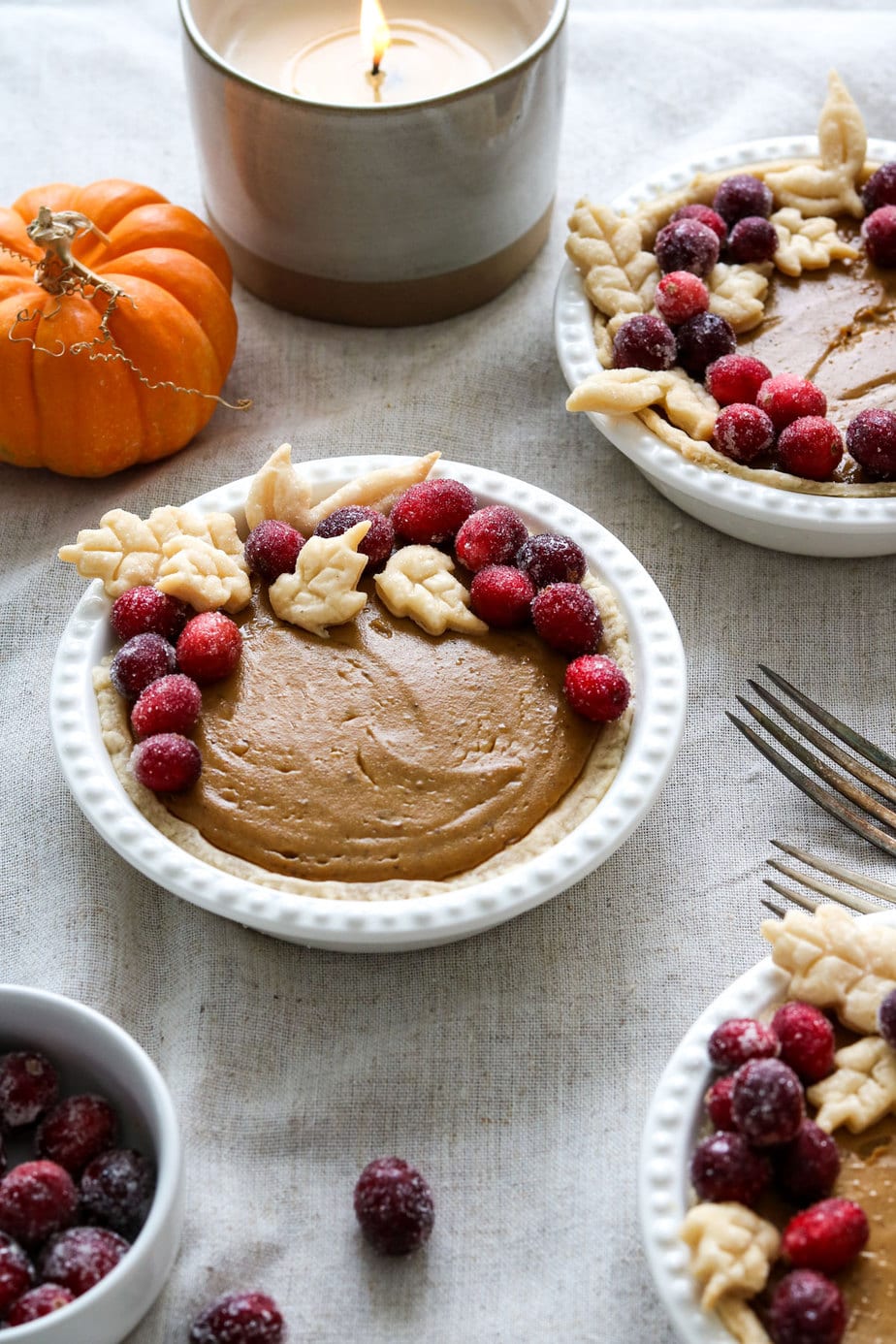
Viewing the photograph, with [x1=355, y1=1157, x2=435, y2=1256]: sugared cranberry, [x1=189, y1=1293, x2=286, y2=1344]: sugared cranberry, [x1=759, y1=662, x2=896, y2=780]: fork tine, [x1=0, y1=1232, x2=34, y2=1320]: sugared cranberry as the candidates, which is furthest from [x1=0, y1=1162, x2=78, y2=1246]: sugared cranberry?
[x1=759, y1=662, x2=896, y2=780]: fork tine

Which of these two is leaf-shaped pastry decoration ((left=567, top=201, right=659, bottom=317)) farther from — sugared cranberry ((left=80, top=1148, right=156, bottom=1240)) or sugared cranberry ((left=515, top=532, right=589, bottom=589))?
sugared cranberry ((left=80, top=1148, right=156, bottom=1240))

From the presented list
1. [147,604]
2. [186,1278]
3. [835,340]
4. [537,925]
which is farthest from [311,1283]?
[835,340]

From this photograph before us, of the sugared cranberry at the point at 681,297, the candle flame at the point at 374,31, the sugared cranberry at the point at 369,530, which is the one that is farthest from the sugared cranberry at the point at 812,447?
the candle flame at the point at 374,31

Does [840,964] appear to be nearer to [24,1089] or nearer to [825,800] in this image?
[825,800]

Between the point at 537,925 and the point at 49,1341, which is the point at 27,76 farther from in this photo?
the point at 49,1341

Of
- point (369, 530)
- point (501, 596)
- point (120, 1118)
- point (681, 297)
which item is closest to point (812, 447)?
point (681, 297)

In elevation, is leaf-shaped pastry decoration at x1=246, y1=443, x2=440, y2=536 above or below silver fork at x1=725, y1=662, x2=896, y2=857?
above
